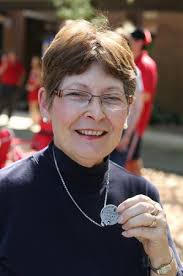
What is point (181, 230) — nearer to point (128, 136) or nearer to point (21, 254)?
point (128, 136)

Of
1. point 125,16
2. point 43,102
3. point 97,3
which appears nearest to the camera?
point 43,102

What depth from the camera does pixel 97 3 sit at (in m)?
11.6

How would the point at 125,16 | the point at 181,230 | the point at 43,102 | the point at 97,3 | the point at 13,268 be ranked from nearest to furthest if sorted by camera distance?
1. the point at 13,268
2. the point at 43,102
3. the point at 181,230
4. the point at 97,3
5. the point at 125,16

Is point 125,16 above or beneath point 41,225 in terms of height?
beneath

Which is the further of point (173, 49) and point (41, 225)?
point (173, 49)

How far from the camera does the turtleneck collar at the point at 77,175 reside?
1.67 meters

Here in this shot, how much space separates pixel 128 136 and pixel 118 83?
3.65m

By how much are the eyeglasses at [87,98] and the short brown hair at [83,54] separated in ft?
0.13

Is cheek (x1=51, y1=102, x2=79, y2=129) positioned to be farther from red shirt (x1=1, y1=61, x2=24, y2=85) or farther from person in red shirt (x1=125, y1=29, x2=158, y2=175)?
red shirt (x1=1, y1=61, x2=24, y2=85)

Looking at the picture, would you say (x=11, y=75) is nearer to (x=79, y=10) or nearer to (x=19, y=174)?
→ (x=79, y=10)

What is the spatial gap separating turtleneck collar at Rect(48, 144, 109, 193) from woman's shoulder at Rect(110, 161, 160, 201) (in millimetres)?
101

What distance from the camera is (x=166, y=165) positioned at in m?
9.69

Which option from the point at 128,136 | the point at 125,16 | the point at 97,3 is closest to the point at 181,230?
the point at 128,136

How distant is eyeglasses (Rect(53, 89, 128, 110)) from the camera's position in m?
1.60
